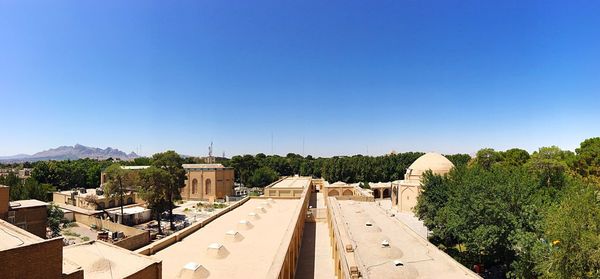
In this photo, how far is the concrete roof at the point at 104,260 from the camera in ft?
32.8

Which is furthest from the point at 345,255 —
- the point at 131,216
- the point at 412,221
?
the point at 131,216

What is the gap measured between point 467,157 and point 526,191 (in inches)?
2512

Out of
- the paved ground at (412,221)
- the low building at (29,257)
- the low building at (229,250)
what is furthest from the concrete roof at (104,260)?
the paved ground at (412,221)

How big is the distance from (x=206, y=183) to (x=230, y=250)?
147 feet

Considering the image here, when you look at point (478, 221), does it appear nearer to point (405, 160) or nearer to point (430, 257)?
point (430, 257)

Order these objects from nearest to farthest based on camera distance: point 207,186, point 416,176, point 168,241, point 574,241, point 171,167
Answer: point 574,241 < point 168,241 < point 171,167 < point 416,176 < point 207,186

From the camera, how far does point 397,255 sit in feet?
45.9

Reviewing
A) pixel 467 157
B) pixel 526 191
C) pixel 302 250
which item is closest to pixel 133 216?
pixel 302 250

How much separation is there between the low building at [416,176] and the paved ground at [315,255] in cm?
1605

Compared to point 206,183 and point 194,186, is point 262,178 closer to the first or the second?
point 206,183

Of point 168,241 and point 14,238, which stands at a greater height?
point 14,238

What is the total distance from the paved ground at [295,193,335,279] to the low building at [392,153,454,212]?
52.7ft

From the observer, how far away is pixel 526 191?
716 inches

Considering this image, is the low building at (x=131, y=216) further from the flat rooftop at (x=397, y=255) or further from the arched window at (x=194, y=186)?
the flat rooftop at (x=397, y=255)
